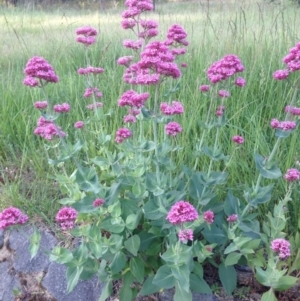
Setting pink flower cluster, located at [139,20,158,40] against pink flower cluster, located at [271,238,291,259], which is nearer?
pink flower cluster, located at [271,238,291,259]

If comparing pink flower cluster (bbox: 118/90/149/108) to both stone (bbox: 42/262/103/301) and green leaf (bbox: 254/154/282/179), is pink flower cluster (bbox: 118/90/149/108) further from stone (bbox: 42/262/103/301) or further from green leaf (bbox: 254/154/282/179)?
stone (bbox: 42/262/103/301)

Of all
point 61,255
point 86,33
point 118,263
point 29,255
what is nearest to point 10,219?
point 61,255

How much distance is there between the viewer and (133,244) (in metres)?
2.07

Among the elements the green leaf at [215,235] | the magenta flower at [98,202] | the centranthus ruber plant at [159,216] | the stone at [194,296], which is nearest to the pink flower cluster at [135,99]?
the centranthus ruber plant at [159,216]

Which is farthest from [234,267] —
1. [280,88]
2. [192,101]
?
[280,88]

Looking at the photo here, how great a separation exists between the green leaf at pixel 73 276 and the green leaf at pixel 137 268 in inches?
10.6

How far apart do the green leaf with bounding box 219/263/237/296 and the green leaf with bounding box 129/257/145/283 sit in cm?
39

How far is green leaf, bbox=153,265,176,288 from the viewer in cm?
193

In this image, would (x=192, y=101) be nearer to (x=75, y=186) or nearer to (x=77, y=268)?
(x=75, y=186)

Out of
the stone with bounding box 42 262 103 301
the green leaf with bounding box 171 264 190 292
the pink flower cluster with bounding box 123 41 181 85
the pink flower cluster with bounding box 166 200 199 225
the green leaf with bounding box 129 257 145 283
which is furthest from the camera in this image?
the stone with bounding box 42 262 103 301

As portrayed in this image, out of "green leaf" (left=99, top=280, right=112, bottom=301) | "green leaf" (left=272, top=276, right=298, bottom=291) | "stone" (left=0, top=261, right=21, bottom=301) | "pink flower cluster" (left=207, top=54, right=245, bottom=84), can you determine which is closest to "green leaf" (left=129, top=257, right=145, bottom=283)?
"green leaf" (left=99, top=280, right=112, bottom=301)

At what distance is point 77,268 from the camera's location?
2037 mm

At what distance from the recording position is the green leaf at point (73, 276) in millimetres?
2016

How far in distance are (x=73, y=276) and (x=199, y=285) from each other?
1.99ft
